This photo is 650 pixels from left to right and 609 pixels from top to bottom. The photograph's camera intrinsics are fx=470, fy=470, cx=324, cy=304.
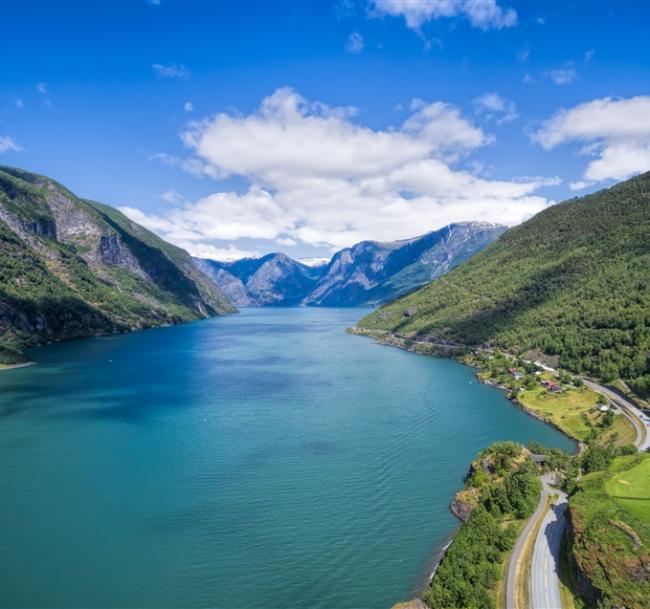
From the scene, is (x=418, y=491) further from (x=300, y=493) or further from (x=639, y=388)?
(x=639, y=388)

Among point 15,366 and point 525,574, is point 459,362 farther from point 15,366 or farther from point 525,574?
point 15,366

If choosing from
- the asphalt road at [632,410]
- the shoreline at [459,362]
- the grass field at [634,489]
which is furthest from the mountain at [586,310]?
the grass field at [634,489]

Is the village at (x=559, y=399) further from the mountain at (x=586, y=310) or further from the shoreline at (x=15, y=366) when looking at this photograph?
the shoreline at (x=15, y=366)

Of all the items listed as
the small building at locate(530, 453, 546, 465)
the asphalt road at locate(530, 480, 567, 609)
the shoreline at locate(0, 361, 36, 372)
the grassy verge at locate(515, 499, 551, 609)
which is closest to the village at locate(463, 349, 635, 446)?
the small building at locate(530, 453, 546, 465)

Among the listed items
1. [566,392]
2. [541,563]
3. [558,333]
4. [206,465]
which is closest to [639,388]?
[566,392]

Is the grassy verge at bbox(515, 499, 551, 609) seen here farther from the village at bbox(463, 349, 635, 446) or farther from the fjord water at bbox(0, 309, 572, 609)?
the village at bbox(463, 349, 635, 446)

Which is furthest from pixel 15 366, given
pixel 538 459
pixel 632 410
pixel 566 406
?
pixel 632 410
